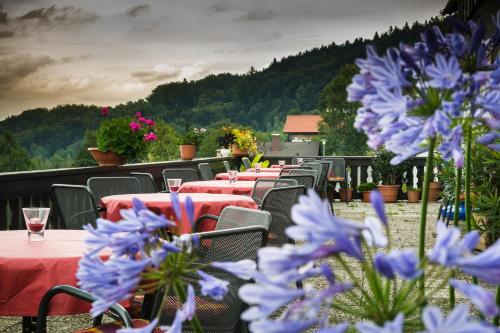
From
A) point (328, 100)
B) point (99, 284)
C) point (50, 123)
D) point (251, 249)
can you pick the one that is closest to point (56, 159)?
point (50, 123)

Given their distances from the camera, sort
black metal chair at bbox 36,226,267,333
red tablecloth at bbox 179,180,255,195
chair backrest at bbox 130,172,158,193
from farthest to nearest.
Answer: chair backrest at bbox 130,172,158,193, red tablecloth at bbox 179,180,255,195, black metal chair at bbox 36,226,267,333

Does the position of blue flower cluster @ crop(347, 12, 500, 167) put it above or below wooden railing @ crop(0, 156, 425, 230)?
above

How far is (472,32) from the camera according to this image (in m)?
0.63

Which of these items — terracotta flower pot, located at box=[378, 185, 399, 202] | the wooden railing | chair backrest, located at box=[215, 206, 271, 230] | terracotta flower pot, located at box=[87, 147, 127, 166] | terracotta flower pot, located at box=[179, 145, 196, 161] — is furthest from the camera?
terracotta flower pot, located at box=[378, 185, 399, 202]

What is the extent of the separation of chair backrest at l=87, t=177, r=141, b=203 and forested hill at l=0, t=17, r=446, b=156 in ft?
40.8

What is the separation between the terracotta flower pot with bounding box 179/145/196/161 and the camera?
9.89 meters

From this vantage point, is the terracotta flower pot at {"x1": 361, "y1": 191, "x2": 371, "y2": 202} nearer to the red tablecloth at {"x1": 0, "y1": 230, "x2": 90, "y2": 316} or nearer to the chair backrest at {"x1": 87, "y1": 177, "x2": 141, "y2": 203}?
the chair backrest at {"x1": 87, "y1": 177, "x2": 141, "y2": 203}

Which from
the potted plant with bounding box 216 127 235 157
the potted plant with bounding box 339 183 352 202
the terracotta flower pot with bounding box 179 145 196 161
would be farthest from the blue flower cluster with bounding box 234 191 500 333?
the potted plant with bounding box 339 183 352 202

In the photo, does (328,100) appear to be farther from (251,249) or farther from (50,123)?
(251,249)

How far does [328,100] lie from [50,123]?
3004 cm

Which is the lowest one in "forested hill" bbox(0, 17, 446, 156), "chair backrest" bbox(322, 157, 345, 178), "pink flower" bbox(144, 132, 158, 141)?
"chair backrest" bbox(322, 157, 345, 178)

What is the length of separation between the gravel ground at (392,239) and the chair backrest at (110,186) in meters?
1.22

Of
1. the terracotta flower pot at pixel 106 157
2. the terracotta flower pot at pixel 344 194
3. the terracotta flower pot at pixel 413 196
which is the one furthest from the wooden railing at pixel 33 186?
the terracotta flower pot at pixel 413 196

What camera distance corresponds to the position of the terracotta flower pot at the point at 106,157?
265 inches
